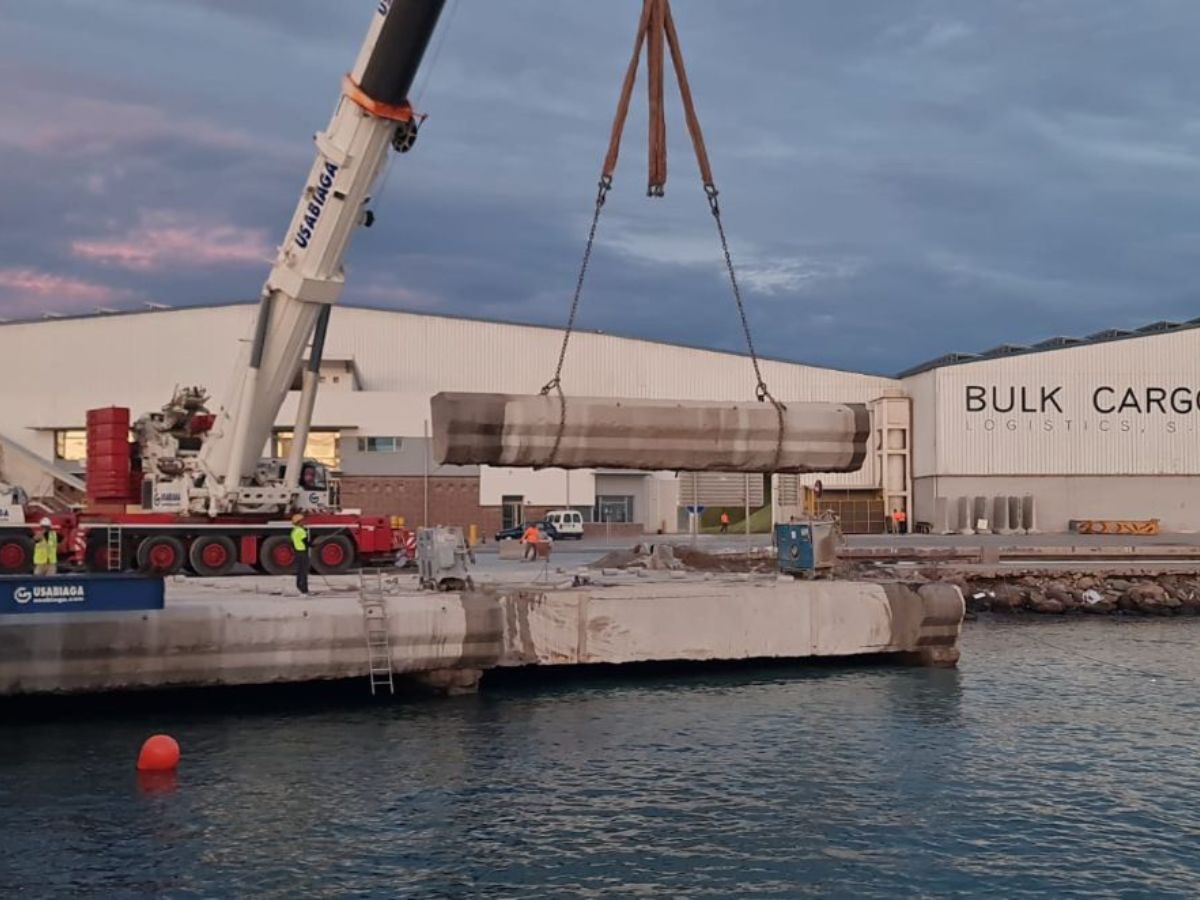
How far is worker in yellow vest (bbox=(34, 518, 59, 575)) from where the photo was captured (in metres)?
30.8

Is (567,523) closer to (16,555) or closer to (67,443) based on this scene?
(67,443)

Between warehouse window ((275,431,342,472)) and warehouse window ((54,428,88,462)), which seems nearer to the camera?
warehouse window ((275,431,342,472))

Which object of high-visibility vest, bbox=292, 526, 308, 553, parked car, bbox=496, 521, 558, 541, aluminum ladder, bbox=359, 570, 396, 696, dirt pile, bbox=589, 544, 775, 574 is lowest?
aluminum ladder, bbox=359, 570, 396, 696

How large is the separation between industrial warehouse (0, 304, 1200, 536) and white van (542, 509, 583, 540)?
13.2ft

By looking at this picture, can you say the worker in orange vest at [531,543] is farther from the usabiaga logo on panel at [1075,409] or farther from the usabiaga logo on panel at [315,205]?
the usabiaga logo on panel at [1075,409]

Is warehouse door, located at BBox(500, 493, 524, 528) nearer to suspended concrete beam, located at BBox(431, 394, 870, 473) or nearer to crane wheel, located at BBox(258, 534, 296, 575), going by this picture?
crane wheel, located at BBox(258, 534, 296, 575)

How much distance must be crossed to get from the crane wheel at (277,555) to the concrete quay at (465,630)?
4.23 meters

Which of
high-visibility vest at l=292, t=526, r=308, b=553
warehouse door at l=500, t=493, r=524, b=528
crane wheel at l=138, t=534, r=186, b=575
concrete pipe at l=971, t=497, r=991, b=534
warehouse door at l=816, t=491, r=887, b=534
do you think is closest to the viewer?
high-visibility vest at l=292, t=526, r=308, b=553

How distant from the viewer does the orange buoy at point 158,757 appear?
1803 centimetres

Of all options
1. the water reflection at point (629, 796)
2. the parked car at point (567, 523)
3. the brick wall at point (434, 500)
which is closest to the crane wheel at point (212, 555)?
the water reflection at point (629, 796)

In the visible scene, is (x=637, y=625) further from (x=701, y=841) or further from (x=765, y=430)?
(x=701, y=841)

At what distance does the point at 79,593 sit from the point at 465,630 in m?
6.78

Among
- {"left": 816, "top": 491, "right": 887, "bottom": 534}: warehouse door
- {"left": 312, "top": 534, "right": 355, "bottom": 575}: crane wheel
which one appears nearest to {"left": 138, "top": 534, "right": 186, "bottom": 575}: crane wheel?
{"left": 312, "top": 534, "right": 355, "bottom": 575}: crane wheel

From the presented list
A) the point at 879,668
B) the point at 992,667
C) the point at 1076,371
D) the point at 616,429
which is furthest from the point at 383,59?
the point at 1076,371
